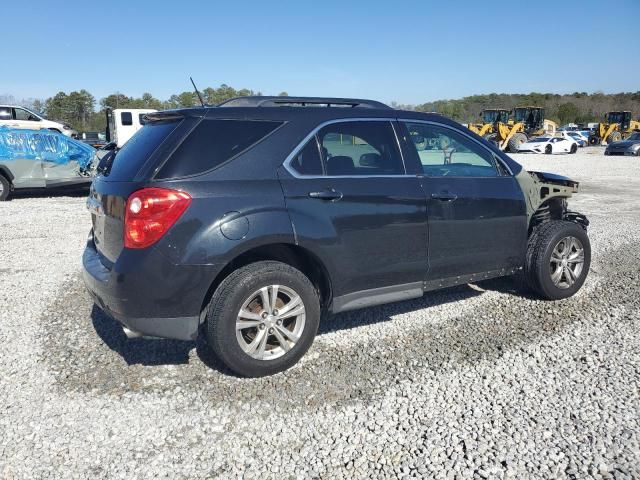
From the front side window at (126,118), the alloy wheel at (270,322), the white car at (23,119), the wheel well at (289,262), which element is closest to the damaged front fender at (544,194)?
the wheel well at (289,262)

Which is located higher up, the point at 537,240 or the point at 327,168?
the point at 327,168

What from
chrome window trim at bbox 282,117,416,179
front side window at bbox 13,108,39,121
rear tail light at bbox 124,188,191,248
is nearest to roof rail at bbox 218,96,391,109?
chrome window trim at bbox 282,117,416,179

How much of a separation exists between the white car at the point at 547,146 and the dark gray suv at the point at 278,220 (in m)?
31.7

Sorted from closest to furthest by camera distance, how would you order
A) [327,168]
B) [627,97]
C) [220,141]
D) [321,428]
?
[321,428]
[220,141]
[327,168]
[627,97]

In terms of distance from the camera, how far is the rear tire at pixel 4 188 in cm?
1175

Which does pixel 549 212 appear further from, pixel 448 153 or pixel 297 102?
pixel 297 102

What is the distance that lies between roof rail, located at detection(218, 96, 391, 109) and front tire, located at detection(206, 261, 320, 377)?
1157 mm

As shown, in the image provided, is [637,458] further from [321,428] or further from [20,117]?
[20,117]

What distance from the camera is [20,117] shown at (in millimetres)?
22000

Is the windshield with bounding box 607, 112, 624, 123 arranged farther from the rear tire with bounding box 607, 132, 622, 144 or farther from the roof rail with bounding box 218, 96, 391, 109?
the roof rail with bounding box 218, 96, 391, 109

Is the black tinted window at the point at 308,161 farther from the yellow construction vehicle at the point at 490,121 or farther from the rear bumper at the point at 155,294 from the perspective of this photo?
the yellow construction vehicle at the point at 490,121

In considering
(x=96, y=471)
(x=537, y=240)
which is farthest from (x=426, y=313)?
(x=96, y=471)

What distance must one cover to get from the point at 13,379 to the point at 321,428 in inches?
83.0

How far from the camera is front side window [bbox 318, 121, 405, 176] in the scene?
3734 mm
